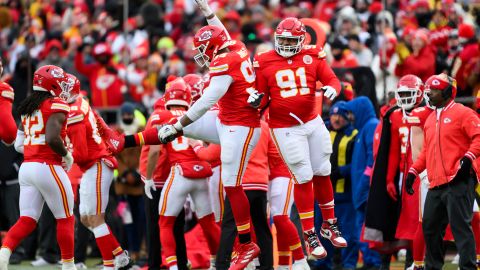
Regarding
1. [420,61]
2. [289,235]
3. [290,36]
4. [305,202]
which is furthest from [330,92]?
[420,61]

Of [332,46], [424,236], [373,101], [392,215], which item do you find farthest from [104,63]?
[424,236]

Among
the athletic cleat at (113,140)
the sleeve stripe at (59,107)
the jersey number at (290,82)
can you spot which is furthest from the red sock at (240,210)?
the sleeve stripe at (59,107)

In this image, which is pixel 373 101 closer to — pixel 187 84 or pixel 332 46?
pixel 332 46

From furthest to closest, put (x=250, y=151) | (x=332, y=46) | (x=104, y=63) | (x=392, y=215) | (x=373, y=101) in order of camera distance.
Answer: (x=104, y=63), (x=332, y=46), (x=373, y=101), (x=392, y=215), (x=250, y=151)

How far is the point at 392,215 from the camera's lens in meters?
15.0

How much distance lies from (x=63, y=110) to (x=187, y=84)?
241 centimetres

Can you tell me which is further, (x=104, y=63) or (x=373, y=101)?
(x=104, y=63)

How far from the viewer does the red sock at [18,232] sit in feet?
43.3

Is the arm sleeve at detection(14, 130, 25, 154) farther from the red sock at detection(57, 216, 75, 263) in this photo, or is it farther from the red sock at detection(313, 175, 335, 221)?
the red sock at detection(313, 175, 335, 221)

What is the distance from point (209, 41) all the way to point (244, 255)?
7.41 ft

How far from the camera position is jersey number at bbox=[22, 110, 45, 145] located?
13.2 m

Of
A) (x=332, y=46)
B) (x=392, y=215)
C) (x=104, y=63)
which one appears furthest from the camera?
Result: (x=104, y=63)

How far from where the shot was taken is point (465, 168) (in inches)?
521

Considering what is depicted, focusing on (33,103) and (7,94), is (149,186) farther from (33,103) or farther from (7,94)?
(33,103)
